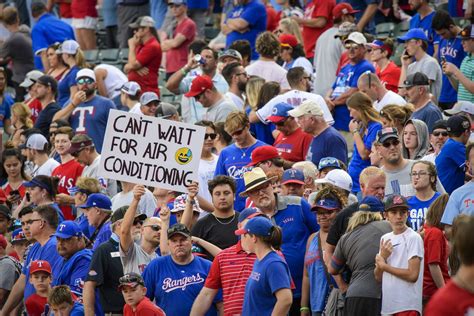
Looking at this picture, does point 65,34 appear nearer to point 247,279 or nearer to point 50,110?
point 50,110

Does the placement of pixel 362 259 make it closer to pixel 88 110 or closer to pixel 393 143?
pixel 393 143

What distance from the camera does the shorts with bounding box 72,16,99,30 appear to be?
21.4 meters

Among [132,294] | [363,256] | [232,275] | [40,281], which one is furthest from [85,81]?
[363,256]

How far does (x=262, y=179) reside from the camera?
11.0m

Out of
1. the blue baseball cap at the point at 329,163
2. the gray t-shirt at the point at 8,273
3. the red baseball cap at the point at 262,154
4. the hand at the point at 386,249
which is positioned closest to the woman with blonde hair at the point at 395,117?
the blue baseball cap at the point at 329,163

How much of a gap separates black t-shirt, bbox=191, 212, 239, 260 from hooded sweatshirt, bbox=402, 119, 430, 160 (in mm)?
2038

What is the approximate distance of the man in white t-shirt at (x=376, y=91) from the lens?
13.9 metres

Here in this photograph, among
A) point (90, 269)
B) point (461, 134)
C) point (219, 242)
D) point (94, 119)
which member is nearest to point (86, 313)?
point (90, 269)

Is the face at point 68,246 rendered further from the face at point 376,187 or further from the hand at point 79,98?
the hand at point 79,98

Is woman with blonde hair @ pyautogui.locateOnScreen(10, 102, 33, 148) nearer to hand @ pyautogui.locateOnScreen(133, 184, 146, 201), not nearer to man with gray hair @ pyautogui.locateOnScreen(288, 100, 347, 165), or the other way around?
man with gray hair @ pyautogui.locateOnScreen(288, 100, 347, 165)

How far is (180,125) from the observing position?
11672 millimetres

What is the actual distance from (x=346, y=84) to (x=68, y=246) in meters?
4.68

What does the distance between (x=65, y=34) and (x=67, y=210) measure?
20.4 ft

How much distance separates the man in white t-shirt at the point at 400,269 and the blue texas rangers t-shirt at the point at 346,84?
536cm
